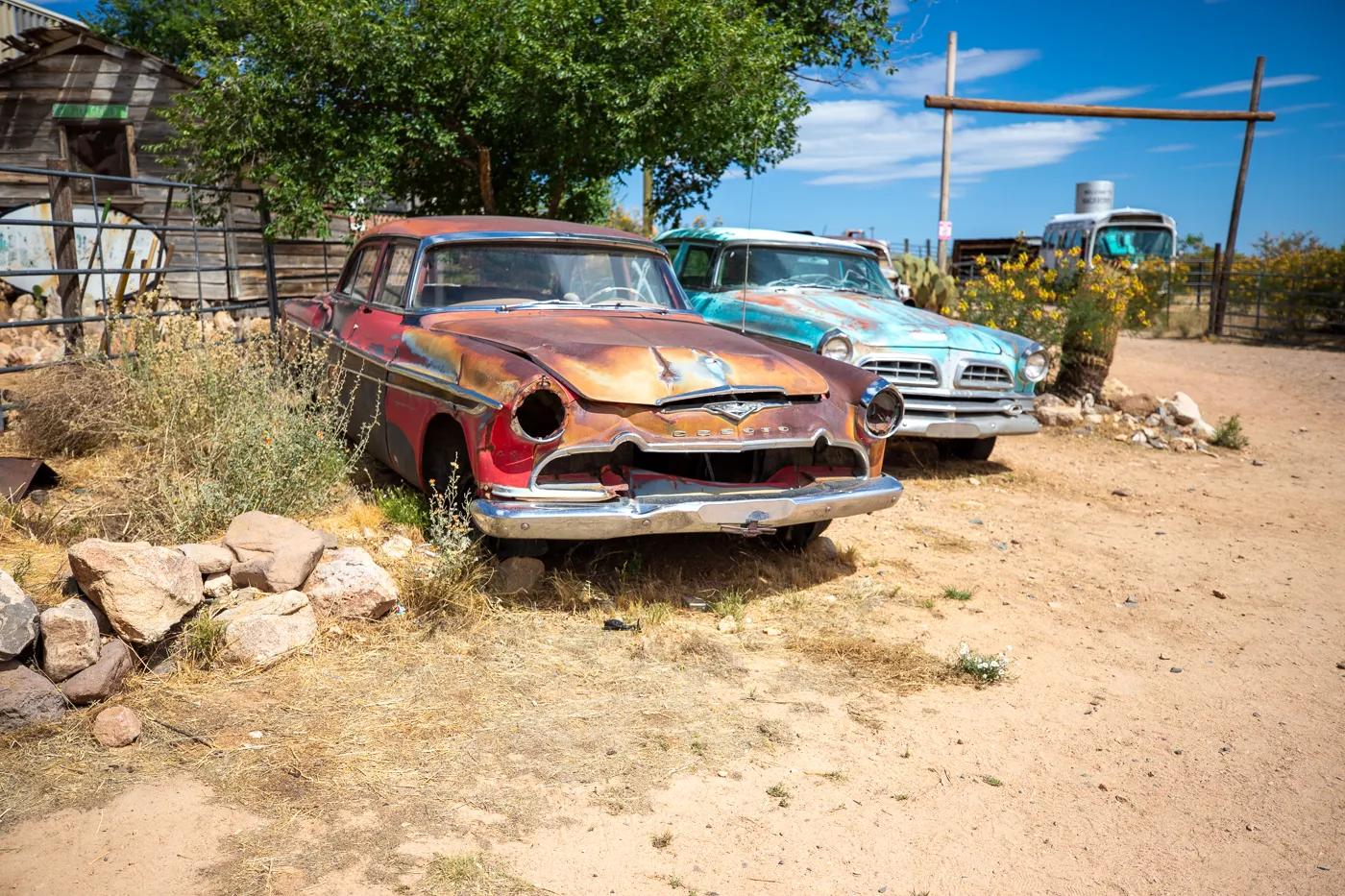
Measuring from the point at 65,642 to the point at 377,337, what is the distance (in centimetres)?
239

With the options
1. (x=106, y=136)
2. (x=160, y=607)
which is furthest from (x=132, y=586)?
(x=106, y=136)

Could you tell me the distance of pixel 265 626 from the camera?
376 centimetres

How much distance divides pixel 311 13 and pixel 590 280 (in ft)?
18.7

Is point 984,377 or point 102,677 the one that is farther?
point 984,377

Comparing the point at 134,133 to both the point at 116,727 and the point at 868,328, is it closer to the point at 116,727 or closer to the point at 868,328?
the point at 868,328

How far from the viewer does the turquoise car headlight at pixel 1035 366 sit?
7562mm

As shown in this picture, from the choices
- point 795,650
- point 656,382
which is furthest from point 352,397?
point 795,650

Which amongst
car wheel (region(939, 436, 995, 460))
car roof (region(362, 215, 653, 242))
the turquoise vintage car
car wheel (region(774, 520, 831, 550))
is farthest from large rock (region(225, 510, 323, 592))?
car wheel (region(939, 436, 995, 460))

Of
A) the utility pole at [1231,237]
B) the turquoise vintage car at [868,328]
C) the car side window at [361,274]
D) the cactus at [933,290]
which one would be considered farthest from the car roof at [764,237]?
the utility pole at [1231,237]

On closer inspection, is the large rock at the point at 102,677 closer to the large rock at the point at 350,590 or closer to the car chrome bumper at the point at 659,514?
the large rock at the point at 350,590

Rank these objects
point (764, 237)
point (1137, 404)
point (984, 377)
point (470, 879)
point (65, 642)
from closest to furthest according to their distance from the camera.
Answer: point (470, 879)
point (65, 642)
point (984, 377)
point (764, 237)
point (1137, 404)

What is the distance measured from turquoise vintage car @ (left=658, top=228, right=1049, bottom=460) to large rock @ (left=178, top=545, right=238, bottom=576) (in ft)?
11.9

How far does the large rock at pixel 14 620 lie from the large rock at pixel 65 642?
0.18 ft

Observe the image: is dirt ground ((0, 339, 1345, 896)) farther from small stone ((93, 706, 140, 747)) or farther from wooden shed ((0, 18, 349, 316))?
wooden shed ((0, 18, 349, 316))
